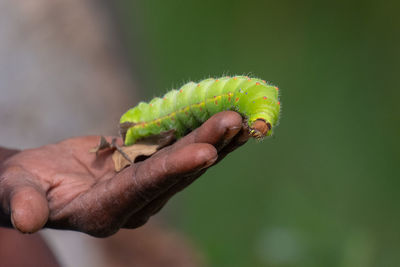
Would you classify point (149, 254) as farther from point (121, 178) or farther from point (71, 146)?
point (121, 178)

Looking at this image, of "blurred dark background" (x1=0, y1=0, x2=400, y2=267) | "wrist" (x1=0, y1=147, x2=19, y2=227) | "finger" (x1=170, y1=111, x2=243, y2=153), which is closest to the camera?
"finger" (x1=170, y1=111, x2=243, y2=153)

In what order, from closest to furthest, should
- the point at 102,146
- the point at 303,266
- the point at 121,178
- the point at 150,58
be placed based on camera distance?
the point at 121,178
the point at 102,146
the point at 303,266
the point at 150,58

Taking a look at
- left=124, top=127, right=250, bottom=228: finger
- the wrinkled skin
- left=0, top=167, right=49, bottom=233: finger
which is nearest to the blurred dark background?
left=124, top=127, right=250, bottom=228: finger

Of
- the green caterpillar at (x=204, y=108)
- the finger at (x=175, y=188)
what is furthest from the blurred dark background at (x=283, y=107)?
the finger at (x=175, y=188)

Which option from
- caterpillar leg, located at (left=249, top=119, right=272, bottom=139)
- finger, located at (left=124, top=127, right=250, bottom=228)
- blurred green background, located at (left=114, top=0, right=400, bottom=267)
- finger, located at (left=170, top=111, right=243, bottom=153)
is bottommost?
blurred green background, located at (left=114, top=0, right=400, bottom=267)

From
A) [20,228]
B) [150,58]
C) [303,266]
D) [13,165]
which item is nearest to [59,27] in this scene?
[150,58]

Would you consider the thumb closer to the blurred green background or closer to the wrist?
the wrist
